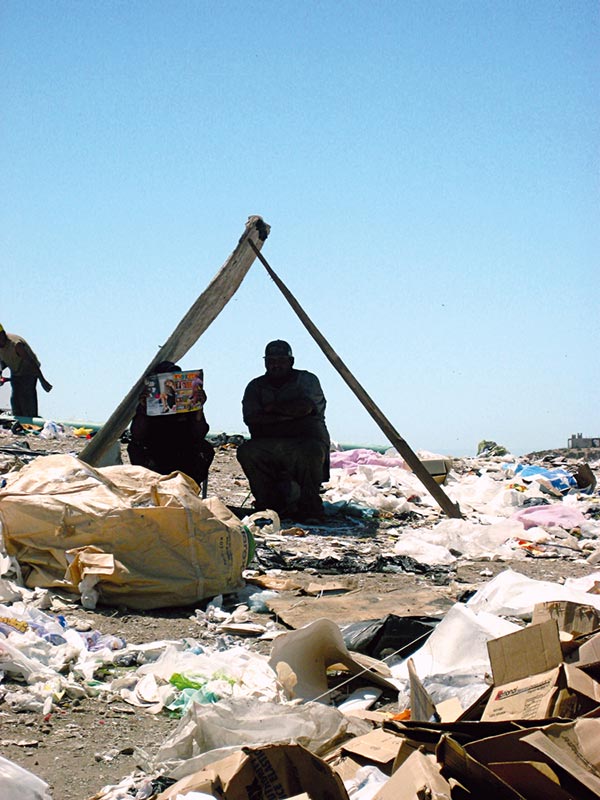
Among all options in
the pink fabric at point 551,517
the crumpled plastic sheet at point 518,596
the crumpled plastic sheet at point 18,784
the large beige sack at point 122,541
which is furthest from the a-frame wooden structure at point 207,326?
the crumpled plastic sheet at point 18,784

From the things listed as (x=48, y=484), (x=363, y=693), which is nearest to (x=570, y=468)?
(x=48, y=484)

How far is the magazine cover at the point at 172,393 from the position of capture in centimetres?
815

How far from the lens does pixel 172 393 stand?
8148 millimetres

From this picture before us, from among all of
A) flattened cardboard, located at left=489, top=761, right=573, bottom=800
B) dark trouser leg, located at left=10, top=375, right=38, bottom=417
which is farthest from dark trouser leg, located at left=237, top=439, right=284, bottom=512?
flattened cardboard, located at left=489, top=761, right=573, bottom=800

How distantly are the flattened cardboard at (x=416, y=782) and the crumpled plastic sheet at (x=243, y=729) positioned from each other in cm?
55

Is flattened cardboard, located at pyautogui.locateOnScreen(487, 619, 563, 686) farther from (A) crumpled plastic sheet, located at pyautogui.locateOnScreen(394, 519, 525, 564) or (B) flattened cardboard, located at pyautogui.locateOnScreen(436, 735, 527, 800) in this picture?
(A) crumpled plastic sheet, located at pyautogui.locateOnScreen(394, 519, 525, 564)

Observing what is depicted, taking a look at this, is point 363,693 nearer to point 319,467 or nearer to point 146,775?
point 146,775

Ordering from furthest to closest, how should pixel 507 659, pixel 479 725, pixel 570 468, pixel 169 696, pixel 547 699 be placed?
pixel 570 468
pixel 169 696
pixel 507 659
pixel 547 699
pixel 479 725

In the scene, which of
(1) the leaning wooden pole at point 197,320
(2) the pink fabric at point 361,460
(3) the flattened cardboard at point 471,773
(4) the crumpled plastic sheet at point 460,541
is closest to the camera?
(3) the flattened cardboard at point 471,773

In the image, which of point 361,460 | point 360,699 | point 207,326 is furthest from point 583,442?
point 360,699

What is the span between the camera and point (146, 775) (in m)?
2.79

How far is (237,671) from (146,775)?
3.16 feet

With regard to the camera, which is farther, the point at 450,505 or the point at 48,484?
the point at 450,505

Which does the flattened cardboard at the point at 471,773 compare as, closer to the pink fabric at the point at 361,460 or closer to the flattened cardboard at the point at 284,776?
the flattened cardboard at the point at 284,776
